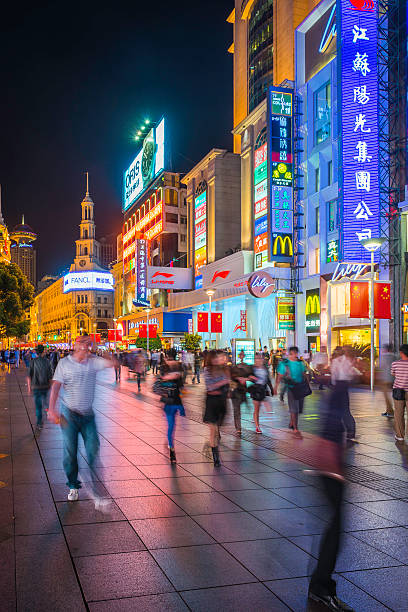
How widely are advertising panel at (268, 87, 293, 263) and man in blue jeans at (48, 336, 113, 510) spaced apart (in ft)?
99.1

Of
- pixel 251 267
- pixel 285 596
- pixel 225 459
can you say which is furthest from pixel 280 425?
pixel 251 267

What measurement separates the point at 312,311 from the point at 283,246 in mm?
4724

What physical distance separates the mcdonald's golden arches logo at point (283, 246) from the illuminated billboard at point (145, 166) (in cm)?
4761

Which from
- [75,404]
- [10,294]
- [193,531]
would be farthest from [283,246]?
[193,531]

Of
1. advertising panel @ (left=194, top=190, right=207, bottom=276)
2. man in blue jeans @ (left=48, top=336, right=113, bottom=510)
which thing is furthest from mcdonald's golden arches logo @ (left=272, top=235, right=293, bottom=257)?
man in blue jeans @ (left=48, top=336, right=113, bottom=510)

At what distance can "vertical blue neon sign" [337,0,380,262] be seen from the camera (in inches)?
1100

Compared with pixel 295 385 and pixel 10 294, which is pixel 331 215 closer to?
pixel 295 385

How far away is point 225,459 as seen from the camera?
934 centimetres

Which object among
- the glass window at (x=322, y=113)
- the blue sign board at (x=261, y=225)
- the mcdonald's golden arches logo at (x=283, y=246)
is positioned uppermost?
the glass window at (x=322, y=113)

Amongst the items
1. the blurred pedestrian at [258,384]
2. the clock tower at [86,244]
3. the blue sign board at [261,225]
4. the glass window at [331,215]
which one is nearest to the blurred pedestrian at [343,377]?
the blurred pedestrian at [258,384]

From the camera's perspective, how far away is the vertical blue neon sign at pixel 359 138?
2794 cm

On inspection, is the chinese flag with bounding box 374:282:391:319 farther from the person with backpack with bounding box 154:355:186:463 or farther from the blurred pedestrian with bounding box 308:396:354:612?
the blurred pedestrian with bounding box 308:396:354:612

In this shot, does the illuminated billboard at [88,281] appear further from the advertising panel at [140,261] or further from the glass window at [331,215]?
the glass window at [331,215]

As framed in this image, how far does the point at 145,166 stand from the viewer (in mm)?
88812
